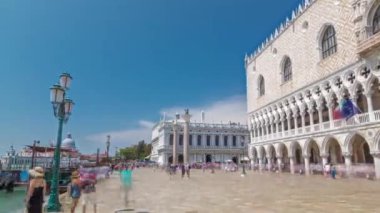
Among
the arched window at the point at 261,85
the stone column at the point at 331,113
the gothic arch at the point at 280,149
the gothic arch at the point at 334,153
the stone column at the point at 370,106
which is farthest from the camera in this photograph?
the arched window at the point at 261,85

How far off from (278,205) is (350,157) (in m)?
16.2

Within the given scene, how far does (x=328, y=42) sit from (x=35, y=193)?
26.3m

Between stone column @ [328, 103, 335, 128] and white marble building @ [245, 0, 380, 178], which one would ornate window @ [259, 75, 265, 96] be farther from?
stone column @ [328, 103, 335, 128]

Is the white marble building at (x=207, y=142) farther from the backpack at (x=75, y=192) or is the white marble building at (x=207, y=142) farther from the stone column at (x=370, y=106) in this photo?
the backpack at (x=75, y=192)

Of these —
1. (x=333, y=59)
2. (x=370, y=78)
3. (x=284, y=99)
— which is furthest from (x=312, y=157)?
(x=370, y=78)

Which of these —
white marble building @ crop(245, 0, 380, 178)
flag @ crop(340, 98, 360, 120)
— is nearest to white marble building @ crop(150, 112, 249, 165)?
white marble building @ crop(245, 0, 380, 178)

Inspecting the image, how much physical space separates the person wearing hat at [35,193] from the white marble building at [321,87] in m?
20.2

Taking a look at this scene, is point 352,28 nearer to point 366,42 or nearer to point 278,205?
point 366,42

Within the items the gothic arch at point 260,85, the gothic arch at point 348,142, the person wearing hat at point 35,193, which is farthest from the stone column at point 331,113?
the person wearing hat at point 35,193

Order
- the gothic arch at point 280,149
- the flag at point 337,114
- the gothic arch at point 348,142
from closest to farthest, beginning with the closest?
1. the gothic arch at point 348,142
2. the flag at point 337,114
3. the gothic arch at point 280,149

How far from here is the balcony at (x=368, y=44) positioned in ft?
62.6

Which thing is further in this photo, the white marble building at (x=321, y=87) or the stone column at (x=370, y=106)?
the white marble building at (x=321, y=87)

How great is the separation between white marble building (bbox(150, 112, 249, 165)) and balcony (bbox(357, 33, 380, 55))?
151 ft

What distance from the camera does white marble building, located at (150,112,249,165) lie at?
2549 inches
